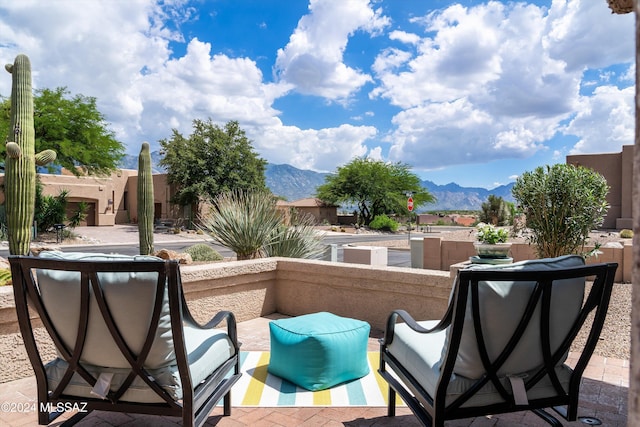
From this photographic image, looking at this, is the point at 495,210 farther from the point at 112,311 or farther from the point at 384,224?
the point at 112,311

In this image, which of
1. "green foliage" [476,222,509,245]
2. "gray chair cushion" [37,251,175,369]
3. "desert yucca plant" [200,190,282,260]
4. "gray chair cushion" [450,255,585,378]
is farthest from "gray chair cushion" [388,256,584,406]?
"desert yucca plant" [200,190,282,260]

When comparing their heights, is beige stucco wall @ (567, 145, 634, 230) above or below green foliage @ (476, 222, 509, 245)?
above

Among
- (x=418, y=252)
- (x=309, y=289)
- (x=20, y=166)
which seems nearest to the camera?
(x=309, y=289)

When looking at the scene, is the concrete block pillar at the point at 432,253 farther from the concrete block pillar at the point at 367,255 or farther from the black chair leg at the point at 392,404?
the black chair leg at the point at 392,404

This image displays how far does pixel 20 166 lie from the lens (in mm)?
7191

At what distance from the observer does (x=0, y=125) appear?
2078cm

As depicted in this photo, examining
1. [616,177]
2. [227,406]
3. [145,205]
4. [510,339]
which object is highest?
[616,177]

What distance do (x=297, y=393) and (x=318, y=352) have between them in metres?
0.37

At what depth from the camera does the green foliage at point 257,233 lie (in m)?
7.67

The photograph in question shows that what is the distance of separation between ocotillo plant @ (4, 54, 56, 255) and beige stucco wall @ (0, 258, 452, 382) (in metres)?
3.49

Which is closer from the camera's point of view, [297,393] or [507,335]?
[507,335]

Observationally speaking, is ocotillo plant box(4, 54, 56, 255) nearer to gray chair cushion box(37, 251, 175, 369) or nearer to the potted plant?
gray chair cushion box(37, 251, 175, 369)

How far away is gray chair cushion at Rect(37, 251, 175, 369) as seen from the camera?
7.22 ft

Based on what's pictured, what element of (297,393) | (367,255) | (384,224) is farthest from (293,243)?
(384,224)
